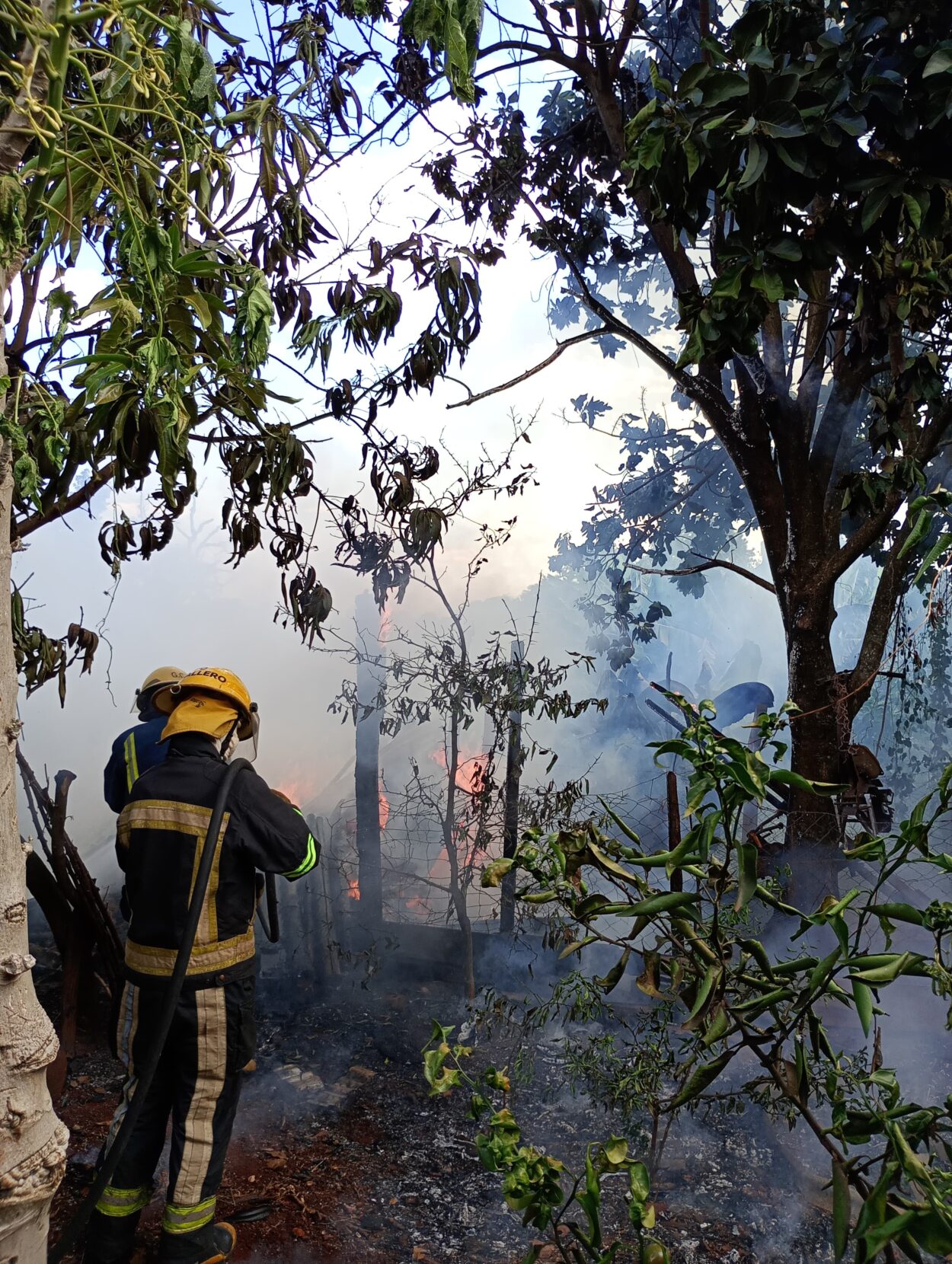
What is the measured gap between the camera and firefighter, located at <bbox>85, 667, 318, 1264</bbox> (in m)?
2.78

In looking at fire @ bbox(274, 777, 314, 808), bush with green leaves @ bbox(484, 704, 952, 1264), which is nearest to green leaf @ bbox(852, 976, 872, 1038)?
bush with green leaves @ bbox(484, 704, 952, 1264)

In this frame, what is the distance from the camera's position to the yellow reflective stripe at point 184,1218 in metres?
2.74

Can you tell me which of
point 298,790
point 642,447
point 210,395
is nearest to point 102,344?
point 210,395

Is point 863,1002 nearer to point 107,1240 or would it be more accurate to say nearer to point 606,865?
point 606,865

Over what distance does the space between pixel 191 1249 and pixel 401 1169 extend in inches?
41.8

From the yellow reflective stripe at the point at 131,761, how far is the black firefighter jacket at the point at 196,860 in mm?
816

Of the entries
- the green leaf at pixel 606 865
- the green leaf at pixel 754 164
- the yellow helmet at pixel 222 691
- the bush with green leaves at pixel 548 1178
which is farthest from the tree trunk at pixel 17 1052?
the green leaf at pixel 754 164

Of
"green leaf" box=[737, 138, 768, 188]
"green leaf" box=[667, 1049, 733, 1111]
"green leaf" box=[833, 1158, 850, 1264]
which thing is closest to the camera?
"green leaf" box=[833, 1158, 850, 1264]

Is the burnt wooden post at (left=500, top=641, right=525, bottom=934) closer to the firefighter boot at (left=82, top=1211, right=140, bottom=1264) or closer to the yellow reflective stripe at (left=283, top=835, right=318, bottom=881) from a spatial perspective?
the yellow reflective stripe at (left=283, top=835, right=318, bottom=881)

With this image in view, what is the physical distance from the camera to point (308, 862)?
2889mm

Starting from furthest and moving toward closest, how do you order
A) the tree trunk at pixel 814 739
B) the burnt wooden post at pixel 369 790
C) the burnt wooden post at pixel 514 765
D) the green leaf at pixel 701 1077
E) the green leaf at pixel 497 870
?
the burnt wooden post at pixel 369 790 < the burnt wooden post at pixel 514 765 < the tree trunk at pixel 814 739 < the green leaf at pixel 497 870 < the green leaf at pixel 701 1077

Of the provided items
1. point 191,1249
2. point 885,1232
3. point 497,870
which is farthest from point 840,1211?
point 191,1249

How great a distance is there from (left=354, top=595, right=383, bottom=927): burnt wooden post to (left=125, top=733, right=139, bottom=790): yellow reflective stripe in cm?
186

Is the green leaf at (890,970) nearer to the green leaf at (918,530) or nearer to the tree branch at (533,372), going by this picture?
the green leaf at (918,530)
